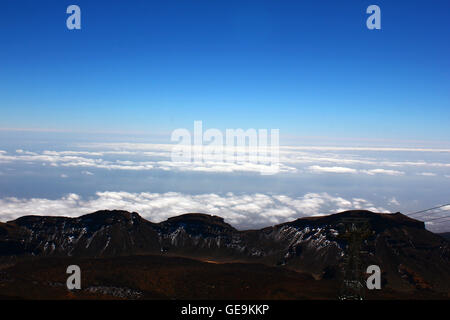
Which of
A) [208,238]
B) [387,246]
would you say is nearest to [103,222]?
[208,238]

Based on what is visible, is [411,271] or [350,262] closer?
[350,262]

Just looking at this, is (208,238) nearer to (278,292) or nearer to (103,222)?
(103,222)
